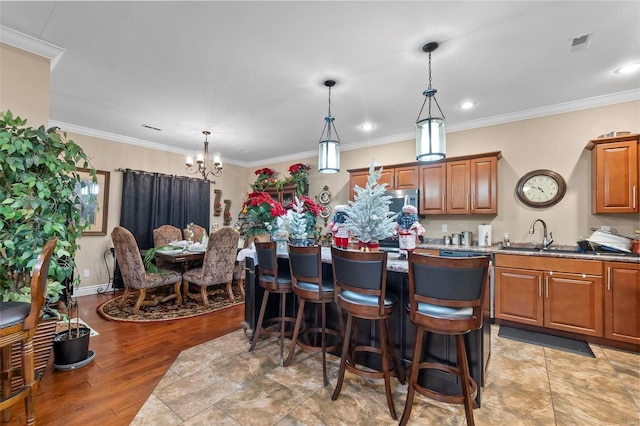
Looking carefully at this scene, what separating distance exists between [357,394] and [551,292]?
8.09ft

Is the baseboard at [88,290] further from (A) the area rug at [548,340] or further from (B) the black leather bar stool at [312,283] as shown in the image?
(A) the area rug at [548,340]

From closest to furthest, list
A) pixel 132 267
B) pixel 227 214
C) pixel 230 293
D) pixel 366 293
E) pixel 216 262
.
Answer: pixel 366 293
pixel 132 267
pixel 216 262
pixel 230 293
pixel 227 214

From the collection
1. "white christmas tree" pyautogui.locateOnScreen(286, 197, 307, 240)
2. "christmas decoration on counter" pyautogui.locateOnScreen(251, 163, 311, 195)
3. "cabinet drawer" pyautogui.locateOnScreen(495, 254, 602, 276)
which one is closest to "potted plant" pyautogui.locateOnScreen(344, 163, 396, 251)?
"white christmas tree" pyautogui.locateOnScreen(286, 197, 307, 240)

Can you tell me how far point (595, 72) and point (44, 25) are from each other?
475 cm

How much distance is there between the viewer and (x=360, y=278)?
5.80ft

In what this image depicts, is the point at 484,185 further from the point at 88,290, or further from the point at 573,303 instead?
the point at 88,290

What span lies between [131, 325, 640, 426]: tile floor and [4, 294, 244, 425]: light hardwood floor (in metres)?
0.15

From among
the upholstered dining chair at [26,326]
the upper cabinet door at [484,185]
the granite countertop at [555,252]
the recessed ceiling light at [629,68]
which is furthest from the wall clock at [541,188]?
the upholstered dining chair at [26,326]

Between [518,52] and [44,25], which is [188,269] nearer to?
[44,25]

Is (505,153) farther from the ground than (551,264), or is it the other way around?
(505,153)

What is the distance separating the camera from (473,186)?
12.6 feet

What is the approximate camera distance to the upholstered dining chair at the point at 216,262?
3.79 metres

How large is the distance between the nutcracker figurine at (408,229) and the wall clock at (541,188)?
239cm

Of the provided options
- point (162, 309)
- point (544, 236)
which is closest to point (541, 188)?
point (544, 236)
